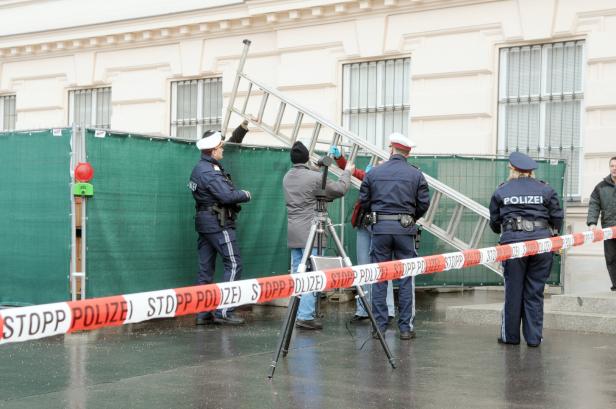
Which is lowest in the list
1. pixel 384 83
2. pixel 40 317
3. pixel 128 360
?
pixel 128 360

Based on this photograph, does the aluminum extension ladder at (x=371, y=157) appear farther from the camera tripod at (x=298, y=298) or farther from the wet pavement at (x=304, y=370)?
the camera tripod at (x=298, y=298)

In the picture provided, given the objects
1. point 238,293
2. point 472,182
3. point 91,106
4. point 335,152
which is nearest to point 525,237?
point 335,152

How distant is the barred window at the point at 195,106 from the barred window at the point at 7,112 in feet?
14.2

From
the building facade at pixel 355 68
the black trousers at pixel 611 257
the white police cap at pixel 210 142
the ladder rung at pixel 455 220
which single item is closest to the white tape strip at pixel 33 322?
the white police cap at pixel 210 142

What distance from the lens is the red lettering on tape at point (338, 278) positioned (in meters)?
6.49

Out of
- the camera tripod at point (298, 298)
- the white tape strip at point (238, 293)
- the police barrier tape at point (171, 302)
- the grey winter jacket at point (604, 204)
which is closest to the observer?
the police barrier tape at point (171, 302)

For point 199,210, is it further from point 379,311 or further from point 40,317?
point 40,317

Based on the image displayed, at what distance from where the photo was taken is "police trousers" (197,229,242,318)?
33.6 feet

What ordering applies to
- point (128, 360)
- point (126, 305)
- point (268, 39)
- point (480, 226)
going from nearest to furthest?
point (126, 305), point (128, 360), point (480, 226), point (268, 39)

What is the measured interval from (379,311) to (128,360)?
103 inches

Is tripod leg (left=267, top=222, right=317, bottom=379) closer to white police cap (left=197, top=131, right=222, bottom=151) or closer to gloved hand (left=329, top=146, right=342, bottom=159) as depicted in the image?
gloved hand (left=329, top=146, right=342, bottom=159)

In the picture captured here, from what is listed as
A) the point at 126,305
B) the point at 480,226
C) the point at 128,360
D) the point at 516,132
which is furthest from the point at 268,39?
the point at 126,305

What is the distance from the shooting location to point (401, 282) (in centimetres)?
923

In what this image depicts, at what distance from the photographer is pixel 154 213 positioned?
33.7ft
